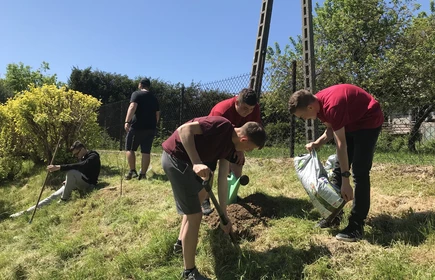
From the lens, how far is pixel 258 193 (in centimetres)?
404

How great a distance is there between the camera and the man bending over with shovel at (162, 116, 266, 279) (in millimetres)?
2527

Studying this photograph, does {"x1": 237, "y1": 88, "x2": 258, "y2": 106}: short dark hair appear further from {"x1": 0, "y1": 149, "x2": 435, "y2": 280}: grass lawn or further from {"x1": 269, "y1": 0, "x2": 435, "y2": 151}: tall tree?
{"x1": 269, "y1": 0, "x2": 435, "y2": 151}: tall tree

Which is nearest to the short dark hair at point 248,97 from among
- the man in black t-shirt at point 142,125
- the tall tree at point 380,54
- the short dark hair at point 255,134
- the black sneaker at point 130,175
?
the short dark hair at point 255,134

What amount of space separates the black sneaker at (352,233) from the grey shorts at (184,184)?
1.23 m

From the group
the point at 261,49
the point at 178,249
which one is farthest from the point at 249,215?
the point at 261,49

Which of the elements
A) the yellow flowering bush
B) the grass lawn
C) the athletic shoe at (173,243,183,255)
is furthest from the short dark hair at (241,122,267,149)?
the yellow flowering bush

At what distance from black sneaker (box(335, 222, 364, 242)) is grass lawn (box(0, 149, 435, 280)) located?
0.07 meters

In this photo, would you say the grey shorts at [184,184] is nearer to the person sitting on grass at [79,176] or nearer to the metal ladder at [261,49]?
the person sitting on grass at [79,176]

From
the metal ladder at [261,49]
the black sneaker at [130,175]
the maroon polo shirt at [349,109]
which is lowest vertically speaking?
the black sneaker at [130,175]

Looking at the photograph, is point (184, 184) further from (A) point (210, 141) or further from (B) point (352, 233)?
(B) point (352, 233)


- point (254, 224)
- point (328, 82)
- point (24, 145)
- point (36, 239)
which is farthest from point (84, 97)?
point (328, 82)

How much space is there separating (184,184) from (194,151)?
13.8 inches

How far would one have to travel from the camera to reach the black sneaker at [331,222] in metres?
3.19

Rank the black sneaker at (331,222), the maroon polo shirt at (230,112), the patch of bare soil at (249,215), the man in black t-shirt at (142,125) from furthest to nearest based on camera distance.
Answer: the man in black t-shirt at (142,125) → the maroon polo shirt at (230,112) → the patch of bare soil at (249,215) → the black sneaker at (331,222)
